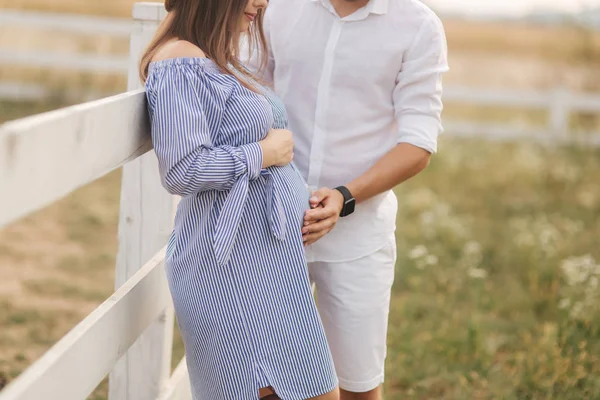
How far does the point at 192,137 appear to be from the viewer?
5.98 ft

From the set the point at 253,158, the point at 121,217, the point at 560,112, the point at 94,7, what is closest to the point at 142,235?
the point at 121,217

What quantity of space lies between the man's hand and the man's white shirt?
0.16 meters

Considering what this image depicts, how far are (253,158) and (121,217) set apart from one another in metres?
0.79

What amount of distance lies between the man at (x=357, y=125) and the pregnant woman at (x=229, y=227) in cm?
28

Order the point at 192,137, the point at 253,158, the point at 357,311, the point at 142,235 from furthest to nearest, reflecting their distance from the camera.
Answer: the point at 142,235 < the point at 357,311 < the point at 253,158 < the point at 192,137

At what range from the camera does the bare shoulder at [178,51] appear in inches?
76.1

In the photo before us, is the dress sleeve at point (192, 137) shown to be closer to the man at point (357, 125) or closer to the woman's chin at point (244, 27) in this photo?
the woman's chin at point (244, 27)

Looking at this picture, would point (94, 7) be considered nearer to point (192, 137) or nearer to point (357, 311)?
point (357, 311)

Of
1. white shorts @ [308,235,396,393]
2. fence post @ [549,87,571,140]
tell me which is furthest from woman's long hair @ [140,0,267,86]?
fence post @ [549,87,571,140]

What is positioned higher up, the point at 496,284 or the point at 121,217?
the point at 121,217

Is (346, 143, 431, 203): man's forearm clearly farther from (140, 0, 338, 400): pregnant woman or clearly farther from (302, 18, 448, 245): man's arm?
(140, 0, 338, 400): pregnant woman

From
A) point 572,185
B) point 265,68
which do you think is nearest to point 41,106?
point 572,185

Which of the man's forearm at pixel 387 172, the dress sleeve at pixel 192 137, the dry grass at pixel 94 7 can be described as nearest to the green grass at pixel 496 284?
the man's forearm at pixel 387 172

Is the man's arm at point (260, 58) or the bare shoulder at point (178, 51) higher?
the bare shoulder at point (178, 51)
